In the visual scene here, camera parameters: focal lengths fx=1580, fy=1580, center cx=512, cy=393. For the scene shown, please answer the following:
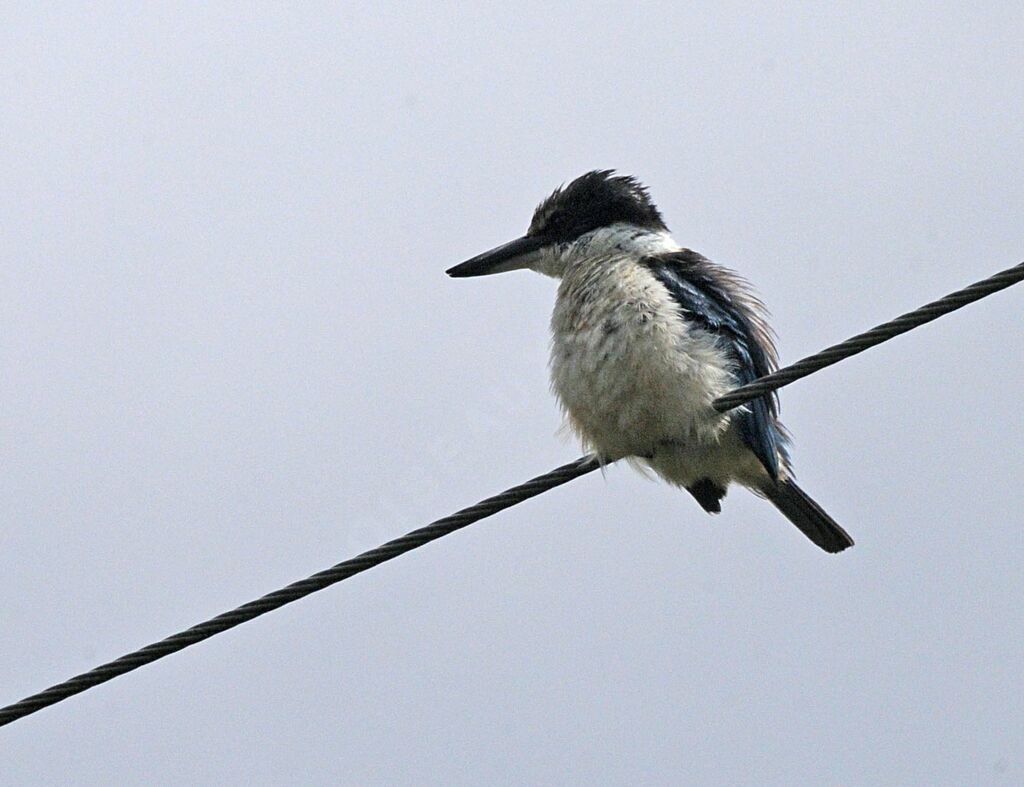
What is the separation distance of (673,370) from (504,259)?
1616 millimetres

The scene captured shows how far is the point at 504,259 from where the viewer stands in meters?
6.47

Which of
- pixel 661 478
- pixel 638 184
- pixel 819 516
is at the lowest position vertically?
pixel 819 516

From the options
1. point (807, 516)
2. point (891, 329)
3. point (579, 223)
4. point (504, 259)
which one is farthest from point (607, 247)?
point (891, 329)

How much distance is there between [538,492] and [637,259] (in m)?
1.67

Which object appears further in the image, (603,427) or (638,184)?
(638,184)

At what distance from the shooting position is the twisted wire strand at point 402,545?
3793mm

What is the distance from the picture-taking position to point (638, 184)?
648 cm

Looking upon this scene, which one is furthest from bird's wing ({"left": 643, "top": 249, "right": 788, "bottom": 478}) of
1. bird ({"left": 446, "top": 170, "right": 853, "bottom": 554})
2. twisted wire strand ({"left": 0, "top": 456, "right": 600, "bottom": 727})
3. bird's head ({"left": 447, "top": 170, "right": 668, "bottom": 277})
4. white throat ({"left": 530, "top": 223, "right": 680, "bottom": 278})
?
twisted wire strand ({"left": 0, "top": 456, "right": 600, "bottom": 727})

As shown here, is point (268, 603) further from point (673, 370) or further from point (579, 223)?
point (579, 223)

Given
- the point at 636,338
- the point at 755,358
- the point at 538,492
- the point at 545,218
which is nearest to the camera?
the point at 538,492

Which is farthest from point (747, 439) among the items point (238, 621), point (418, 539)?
point (238, 621)

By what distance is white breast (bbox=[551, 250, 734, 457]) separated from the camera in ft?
16.5

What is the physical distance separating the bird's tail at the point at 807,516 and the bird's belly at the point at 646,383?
56 cm

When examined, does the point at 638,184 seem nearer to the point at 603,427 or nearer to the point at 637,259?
the point at 637,259
